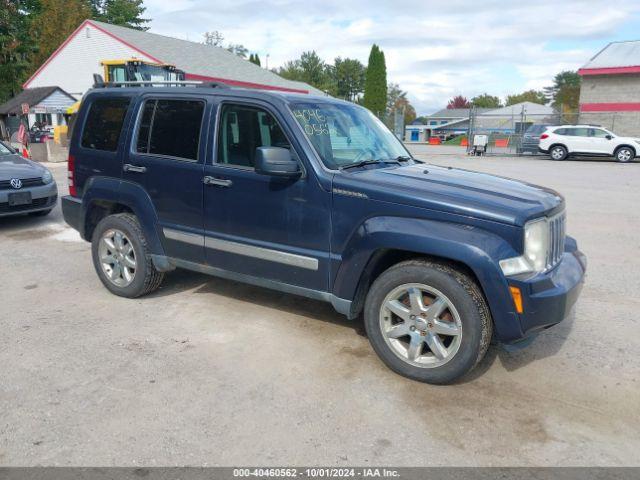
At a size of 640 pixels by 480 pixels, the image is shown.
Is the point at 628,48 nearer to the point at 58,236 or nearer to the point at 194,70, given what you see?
the point at 194,70

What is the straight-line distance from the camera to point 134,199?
496 centimetres

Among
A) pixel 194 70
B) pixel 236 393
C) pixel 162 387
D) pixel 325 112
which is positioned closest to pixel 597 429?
pixel 236 393

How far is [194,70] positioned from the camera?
35.5 meters

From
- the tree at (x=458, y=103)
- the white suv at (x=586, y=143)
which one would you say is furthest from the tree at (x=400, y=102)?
the white suv at (x=586, y=143)

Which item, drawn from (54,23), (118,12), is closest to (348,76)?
(118,12)

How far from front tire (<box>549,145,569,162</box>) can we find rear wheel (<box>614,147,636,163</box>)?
2054 mm

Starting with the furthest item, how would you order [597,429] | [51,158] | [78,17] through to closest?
[78,17] → [51,158] → [597,429]

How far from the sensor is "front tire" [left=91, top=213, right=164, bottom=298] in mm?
5012

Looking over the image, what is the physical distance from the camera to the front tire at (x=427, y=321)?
3.45 m

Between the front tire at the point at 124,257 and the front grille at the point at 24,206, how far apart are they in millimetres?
3659

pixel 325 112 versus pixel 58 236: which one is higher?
pixel 325 112

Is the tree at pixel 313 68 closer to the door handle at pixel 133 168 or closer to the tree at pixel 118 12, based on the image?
the tree at pixel 118 12

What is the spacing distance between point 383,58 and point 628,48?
106 ft

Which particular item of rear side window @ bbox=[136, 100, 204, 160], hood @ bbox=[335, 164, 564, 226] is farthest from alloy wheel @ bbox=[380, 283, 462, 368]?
rear side window @ bbox=[136, 100, 204, 160]
